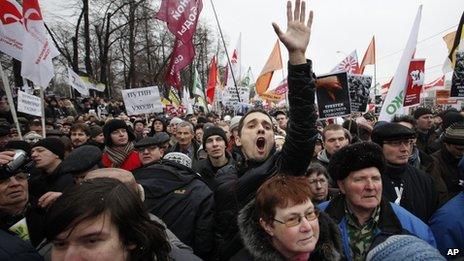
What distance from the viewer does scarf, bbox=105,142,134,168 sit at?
16.5ft

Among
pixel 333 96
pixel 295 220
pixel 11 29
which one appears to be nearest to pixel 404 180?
pixel 295 220

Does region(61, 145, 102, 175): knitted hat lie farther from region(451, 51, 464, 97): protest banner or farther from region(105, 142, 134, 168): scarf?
region(451, 51, 464, 97): protest banner

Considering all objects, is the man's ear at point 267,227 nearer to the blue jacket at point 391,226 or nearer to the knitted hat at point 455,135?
the blue jacket at point 391,226

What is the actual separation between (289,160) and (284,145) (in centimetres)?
10

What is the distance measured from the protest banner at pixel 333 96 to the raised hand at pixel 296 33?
9.25ft

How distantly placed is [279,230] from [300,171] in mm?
414

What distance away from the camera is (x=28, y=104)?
6.91 meters

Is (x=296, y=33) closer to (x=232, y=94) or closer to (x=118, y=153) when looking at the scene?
(x=118, y=153)

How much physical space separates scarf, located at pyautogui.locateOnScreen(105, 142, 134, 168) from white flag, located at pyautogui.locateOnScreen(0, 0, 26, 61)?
2204 millimetres

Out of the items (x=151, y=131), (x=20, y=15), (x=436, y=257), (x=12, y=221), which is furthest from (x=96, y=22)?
(x=436, y=257)

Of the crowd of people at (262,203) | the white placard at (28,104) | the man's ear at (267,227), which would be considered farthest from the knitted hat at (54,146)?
the white placard at (28,104)

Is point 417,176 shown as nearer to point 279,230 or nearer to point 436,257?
point 279,230

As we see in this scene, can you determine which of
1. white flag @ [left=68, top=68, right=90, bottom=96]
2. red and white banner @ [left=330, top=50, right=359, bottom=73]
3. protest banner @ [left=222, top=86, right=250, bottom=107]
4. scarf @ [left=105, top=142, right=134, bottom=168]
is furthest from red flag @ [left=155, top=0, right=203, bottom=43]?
red and white banner @ [left=330, top=50, right=359, bottom=73]

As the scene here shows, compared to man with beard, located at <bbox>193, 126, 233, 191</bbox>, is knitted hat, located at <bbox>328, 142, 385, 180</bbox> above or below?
above
